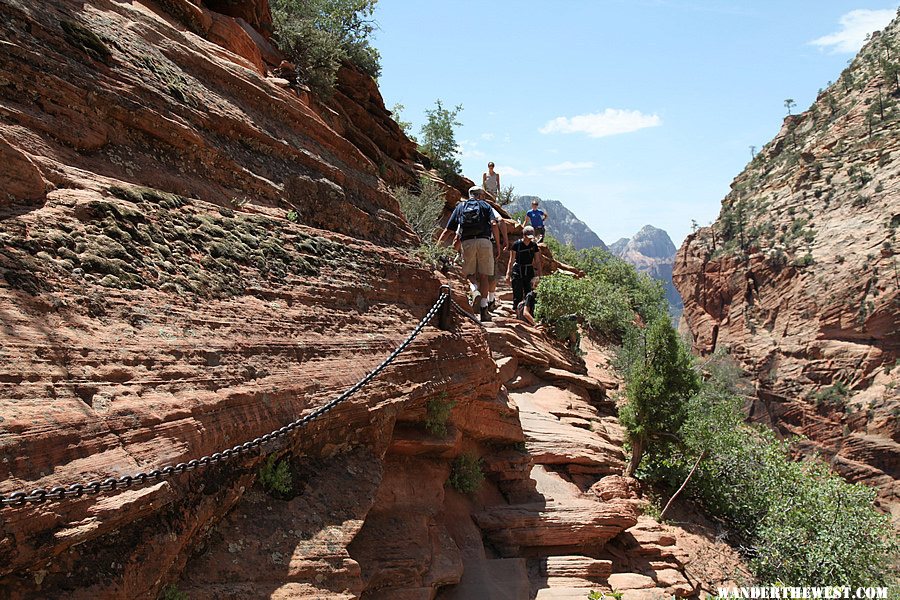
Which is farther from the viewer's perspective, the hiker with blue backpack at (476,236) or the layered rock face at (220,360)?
the hiker with blue backpack at (476,236)

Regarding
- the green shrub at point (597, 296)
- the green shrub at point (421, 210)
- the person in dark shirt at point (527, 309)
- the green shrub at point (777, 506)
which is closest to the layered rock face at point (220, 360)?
the green shrub at point (777, 506)

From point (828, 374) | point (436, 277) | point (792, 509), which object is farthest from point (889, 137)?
point (436, 277)

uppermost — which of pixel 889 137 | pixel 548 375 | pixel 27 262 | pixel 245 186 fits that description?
pixel 889 137

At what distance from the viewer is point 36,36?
4.90 meters

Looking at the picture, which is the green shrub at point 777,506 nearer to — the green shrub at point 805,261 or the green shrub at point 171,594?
the green shrub at point 171,594

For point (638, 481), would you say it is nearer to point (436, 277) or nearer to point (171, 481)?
point (436, 277)

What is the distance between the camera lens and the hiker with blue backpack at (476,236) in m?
9.98

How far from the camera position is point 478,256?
1018cm

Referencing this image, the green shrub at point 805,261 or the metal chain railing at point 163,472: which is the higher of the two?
the green shrub at point 805,261

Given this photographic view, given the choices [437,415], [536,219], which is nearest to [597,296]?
[536,219]

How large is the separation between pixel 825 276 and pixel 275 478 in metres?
45.4

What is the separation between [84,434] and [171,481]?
619mm

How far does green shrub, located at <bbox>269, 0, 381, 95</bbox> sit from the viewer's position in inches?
556

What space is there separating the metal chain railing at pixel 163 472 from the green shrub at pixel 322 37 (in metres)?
10.4
